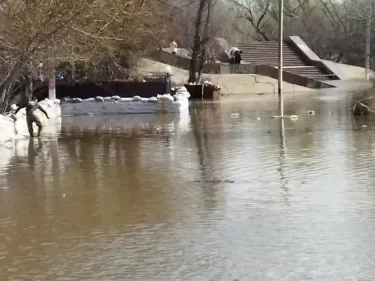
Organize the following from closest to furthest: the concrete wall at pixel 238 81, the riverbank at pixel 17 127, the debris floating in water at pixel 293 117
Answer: the riverbank at pixel 17 127 → the debris floating in water at pixel 293 117 → the concrete wall at pixel 238 81

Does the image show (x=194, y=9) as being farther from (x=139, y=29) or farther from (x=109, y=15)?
(x=109, y=15)

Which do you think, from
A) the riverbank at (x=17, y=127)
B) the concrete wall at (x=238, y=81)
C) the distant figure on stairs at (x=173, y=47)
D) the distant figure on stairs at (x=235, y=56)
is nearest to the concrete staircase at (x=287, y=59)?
the distant figure on stairs at (x=235, y=56)

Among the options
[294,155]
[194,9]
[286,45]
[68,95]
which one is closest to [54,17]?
[294,155]

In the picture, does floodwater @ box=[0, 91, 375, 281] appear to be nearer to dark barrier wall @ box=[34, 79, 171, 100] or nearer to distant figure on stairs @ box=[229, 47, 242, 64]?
dark barrier wall @ box=[34, 79, 171, 100]

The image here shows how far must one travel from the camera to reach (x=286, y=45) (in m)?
56.2

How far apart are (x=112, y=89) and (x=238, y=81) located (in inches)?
542

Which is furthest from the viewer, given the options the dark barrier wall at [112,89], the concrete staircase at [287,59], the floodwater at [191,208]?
the concrete staircase at [287,59]

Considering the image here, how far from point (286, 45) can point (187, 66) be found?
42.7 feet

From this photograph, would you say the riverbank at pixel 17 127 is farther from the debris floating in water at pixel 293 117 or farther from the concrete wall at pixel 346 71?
the concrete wall at pixel 346 71

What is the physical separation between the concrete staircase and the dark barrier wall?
758 inches

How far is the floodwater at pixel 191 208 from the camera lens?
714 cm

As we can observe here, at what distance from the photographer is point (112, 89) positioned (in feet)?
104

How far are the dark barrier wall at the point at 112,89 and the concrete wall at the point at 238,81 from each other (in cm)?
918

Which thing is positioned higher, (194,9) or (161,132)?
(194,9)
